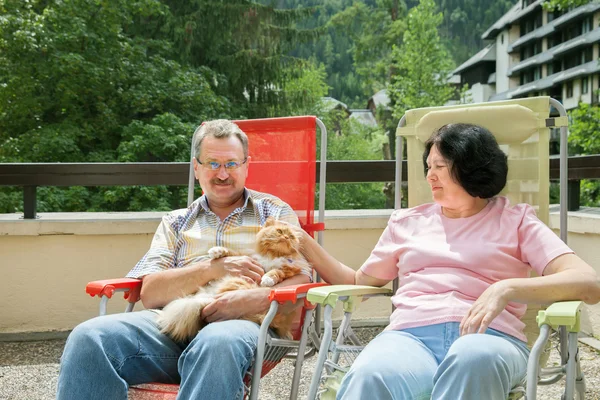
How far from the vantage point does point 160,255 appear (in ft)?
7.04

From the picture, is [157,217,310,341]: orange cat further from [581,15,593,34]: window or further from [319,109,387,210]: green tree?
[581,15,593,34]: window

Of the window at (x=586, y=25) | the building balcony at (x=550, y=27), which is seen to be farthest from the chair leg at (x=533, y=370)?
the window at (x=586, y=25)

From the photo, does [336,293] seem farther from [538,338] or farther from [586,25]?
[586,25]

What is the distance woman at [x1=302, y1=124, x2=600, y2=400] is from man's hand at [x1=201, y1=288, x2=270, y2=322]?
29 centimetres

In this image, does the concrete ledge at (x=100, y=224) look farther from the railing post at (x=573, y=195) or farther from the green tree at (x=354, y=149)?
the green tree at (x=354, y=149)

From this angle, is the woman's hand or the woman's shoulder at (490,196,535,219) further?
the woman's shoulder at (490,196,535,219)

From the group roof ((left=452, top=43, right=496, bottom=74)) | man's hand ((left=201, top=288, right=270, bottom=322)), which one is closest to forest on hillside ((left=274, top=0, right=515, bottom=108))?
roof ((left=452, top=43, right=496, bottom=74))

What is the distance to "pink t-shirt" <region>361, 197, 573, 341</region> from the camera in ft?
5.78

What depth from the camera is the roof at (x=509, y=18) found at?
4047 centimetres

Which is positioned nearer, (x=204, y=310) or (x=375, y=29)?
(x=204, y=310)

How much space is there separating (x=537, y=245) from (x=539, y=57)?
41924 millimetres

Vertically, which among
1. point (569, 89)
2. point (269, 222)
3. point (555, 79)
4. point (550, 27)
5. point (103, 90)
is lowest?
point (269, 222)

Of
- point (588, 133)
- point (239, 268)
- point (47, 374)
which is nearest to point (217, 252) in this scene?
point (239, 268)

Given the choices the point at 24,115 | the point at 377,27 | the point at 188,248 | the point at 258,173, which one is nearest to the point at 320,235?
the point at 258,173
